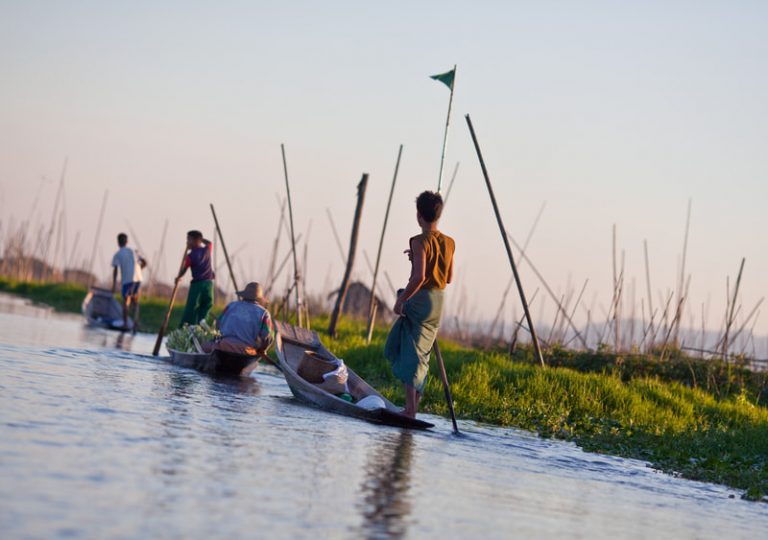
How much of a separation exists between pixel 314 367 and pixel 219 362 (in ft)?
7.27

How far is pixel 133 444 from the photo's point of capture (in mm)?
6238

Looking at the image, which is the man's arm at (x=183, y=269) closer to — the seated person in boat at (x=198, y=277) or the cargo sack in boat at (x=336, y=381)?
the seated person in boat at (x=198, y=277)

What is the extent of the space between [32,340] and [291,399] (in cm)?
501

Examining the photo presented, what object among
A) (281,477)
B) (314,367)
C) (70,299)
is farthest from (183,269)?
(70,299)

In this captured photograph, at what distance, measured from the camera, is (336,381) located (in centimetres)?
1065

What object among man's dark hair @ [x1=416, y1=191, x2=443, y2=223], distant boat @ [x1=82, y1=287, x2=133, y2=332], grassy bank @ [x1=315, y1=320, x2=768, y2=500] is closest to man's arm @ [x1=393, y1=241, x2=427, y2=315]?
man's dark hair @ [x1=416, y1=191, x2=443, y2=223]

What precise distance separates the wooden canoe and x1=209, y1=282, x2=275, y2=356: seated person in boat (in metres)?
0.09

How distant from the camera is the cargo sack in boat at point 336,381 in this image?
34.9 feet

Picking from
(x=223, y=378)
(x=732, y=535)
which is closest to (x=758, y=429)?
(x=732, y=535)

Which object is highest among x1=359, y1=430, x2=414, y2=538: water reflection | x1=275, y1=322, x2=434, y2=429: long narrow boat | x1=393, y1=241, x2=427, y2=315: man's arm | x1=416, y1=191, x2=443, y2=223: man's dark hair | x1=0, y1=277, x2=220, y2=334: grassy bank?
x1=416, y1=191, x2=443, y2=223: man's dark hair

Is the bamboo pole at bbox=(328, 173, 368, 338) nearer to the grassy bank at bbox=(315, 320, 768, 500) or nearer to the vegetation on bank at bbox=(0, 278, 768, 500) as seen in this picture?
the vegetation on bank at bbox=(0, 278, 768, 500)

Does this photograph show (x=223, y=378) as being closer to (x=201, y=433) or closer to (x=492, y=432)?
(x=492, y=432)

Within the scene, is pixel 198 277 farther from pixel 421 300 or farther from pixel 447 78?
pixel 421 300

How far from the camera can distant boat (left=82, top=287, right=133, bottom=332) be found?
→ 20688 mm
